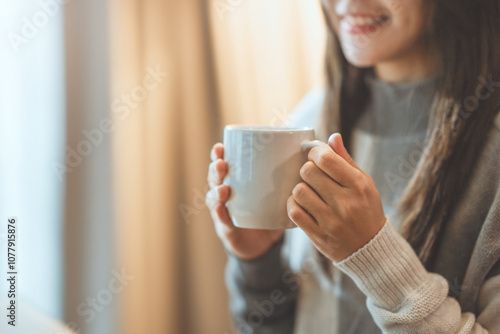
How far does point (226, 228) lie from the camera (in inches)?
29.2

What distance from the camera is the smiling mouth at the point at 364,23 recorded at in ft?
2.56

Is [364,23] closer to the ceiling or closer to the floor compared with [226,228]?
closer to the ceiling

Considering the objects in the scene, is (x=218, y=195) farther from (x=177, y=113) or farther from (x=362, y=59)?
(x=177, y=113)

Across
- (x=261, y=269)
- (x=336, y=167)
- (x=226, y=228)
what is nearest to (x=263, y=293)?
(x=261, y=269)

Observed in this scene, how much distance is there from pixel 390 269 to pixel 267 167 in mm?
189

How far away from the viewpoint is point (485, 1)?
735mm

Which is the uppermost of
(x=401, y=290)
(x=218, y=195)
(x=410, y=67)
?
(x=410, y=67)

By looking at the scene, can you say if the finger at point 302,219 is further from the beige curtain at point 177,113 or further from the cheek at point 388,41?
the beige curtain at point 177,113

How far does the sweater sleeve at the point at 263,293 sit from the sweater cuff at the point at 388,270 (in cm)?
31

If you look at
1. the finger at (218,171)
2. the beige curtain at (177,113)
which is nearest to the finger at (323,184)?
the finger at (218,171)

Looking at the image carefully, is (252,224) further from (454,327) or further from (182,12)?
(182,12)

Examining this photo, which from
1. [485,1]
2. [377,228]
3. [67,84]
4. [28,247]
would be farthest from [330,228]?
[67,84]

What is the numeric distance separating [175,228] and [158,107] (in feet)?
1.08

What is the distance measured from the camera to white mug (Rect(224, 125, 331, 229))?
563 mm
